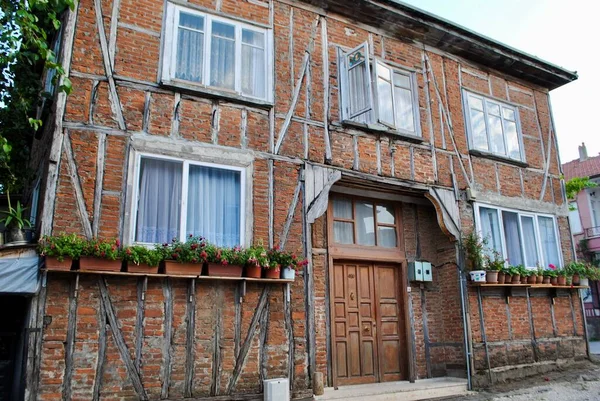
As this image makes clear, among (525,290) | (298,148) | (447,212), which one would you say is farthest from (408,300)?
(298,148)

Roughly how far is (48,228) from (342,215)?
5.21 m

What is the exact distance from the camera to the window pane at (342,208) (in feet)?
30.6

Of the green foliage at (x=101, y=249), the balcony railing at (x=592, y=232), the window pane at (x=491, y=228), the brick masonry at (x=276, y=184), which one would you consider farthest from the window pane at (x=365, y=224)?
the balcony railing at (x=592, y=232)

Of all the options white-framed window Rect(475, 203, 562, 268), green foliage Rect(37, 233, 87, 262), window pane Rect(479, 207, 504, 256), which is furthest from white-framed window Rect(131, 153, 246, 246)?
window pane Rect(479, 207, 504, 256)

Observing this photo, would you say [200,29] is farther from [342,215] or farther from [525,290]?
[525,290]

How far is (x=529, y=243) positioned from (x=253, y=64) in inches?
293

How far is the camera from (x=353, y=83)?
30.3ft

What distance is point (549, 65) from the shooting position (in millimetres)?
12203

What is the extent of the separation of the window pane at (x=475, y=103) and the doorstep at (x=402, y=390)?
19.9ft

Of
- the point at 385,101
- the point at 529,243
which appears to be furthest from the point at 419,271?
Result: the point at 385,101

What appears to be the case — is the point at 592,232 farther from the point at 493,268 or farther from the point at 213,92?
the point at 213,92

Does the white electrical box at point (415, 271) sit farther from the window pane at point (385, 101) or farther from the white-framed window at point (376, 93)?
the window pane at point (385, 101)

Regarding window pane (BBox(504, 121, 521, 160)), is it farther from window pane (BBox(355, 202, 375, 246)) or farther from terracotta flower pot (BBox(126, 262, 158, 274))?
Answer: terracotta flower pot (BBox(126, 262, 158, 274))

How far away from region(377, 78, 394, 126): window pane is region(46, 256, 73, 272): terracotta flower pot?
6292 mm
